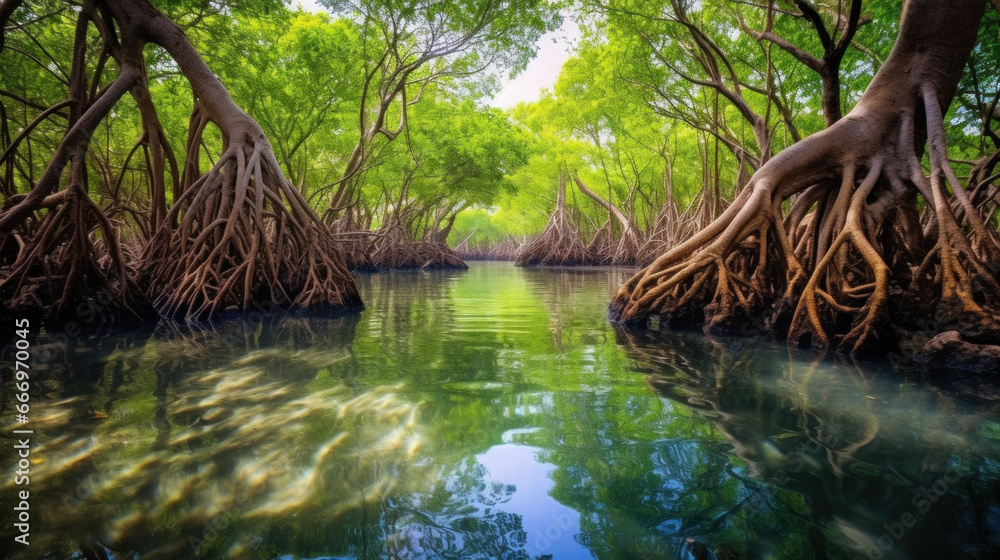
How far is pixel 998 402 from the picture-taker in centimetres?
247

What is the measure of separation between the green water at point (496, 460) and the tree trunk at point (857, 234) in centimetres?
98

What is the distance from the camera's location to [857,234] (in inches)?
155

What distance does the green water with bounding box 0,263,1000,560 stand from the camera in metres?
1.29

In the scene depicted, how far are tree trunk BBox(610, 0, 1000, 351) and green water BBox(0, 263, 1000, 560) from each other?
0.98 meters

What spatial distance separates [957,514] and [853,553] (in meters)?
0.47

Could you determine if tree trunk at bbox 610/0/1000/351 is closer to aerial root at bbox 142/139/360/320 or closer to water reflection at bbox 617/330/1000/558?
water reflection at bbox 617/330/1000/558

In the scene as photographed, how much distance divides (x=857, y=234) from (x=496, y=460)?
12.8 ft

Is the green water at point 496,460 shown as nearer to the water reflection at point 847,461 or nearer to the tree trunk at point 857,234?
the water reflection at point 847,461

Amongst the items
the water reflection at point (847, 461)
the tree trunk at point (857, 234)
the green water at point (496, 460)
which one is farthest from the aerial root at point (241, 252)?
the water reflection at point (847, 461)

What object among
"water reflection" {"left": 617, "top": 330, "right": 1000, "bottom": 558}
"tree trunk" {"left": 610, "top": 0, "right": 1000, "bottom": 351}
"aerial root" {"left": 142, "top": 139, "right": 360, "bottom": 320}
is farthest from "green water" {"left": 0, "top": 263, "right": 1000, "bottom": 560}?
"aerial root" {"left": 142, "top": 139, "right": 360, "bottom": 320}

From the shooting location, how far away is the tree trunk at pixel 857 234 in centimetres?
362

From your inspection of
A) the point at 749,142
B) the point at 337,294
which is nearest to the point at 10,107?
the point at 337,294

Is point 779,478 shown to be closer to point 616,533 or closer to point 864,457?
point 864,457

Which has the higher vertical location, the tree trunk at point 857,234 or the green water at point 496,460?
the tree trunk at point 857,234
